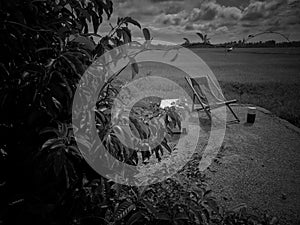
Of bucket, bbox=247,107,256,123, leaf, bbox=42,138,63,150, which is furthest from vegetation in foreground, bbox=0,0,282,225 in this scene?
bucket, bbox=247,107,256,123

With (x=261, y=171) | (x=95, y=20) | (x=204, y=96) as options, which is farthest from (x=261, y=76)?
(x=95, y=20)

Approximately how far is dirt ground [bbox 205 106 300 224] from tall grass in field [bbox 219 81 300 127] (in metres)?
0.80

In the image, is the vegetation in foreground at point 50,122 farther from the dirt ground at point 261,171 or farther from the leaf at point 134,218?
the dirt ground at point 261,171

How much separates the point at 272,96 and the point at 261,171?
3.88m

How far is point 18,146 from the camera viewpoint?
1118 millimetres

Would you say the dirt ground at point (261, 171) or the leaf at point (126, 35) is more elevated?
the leaf at point (126, 35)

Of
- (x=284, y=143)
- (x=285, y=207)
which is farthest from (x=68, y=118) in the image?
(x=284, y=143)

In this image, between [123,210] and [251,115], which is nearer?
[123,210]

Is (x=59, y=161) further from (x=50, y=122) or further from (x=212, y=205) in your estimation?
(x=212, y=205)

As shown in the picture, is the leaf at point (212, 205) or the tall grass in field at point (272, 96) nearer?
the leaf at point (212, 205)

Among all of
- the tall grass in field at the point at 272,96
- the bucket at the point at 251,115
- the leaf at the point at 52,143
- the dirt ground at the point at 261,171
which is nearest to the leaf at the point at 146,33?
the leaf at the point at 52,143

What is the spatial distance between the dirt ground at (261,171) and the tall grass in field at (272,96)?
799 mm

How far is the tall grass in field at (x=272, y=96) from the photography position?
5.26 m

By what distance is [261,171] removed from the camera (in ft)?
9.68
